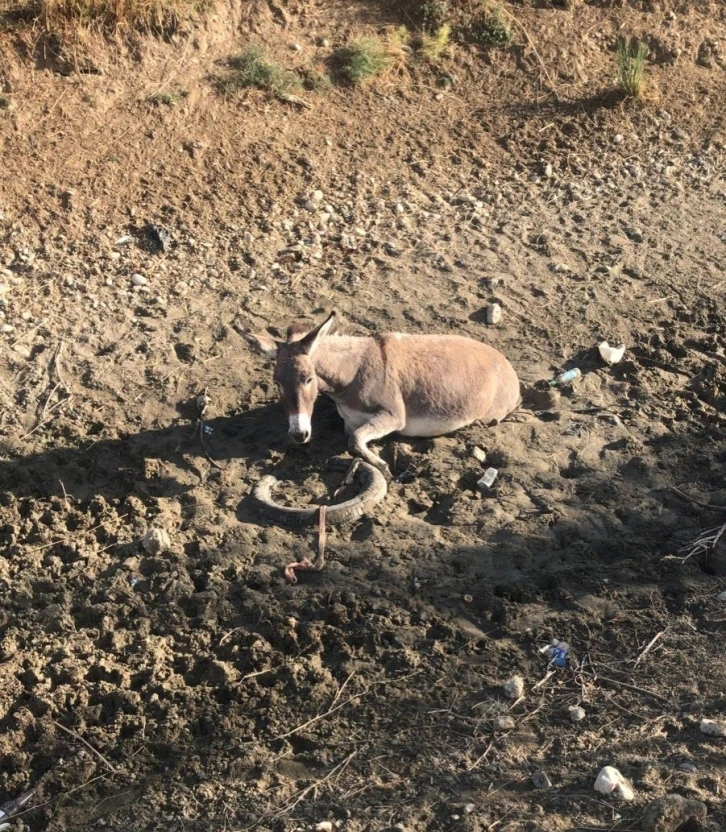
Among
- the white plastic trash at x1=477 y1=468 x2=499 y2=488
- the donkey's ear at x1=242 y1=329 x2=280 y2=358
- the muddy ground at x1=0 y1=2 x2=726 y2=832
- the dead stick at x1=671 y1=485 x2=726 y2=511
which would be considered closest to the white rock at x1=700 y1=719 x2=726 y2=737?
the muddy ground at x1=0 y1=2 x2=726 y2=832

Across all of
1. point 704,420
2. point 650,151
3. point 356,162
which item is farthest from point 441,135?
point 704,420

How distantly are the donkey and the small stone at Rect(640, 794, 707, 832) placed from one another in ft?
11.5

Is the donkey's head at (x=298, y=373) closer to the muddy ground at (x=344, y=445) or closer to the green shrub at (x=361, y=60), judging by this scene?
the muddy ground at (x=344, y=445)

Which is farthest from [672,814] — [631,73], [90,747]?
[631,73]

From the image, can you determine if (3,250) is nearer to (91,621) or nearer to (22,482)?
(22,482)

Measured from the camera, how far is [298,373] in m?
7.66

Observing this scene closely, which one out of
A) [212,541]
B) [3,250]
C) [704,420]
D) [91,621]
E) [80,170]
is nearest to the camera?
[91,621]

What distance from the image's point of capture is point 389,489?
24.3ft

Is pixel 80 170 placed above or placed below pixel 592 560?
above

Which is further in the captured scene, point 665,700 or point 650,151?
point 650,151

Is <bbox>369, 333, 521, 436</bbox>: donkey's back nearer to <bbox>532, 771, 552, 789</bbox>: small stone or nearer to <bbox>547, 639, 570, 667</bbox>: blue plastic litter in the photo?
<bbox>547, 639, 570, 667</bbox>: blue plastic litter

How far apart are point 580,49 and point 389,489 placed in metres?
7.52

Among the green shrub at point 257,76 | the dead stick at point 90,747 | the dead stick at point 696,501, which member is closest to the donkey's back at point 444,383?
the dead stick at point 696,501

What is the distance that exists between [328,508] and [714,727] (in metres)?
2.89
